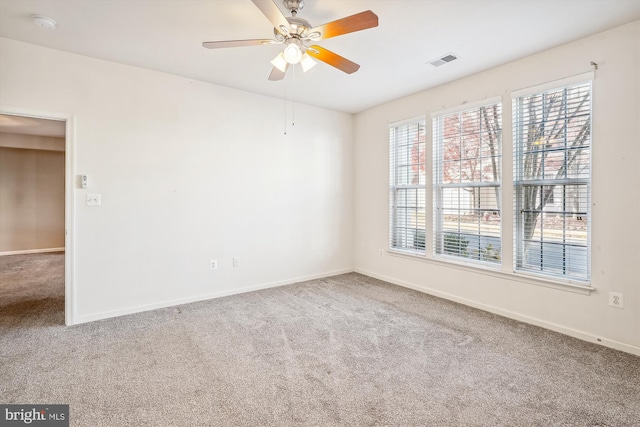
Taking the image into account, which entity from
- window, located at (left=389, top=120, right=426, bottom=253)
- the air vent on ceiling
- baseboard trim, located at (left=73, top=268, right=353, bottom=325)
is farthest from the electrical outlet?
baseboard trim, located at (left=73, top=268, right=353, bottom=325)

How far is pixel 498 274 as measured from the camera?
3367 millimetres

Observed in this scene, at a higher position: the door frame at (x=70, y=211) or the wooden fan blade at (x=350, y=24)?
the wooden fan blade at (x=350, y=24)

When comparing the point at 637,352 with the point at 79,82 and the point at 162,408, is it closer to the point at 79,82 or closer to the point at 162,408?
the point at 162,408

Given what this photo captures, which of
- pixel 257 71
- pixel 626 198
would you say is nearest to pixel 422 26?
pixel 257 71

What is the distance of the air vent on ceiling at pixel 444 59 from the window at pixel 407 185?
1.00 m

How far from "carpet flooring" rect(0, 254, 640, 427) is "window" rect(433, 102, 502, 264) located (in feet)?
2.66

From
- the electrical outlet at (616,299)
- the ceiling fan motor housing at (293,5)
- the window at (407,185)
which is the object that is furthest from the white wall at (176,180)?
the electrical outlet at (616,299)

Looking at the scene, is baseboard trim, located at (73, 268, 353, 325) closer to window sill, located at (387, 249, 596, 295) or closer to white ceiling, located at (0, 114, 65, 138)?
window sill, located at (387, 249, 596, 295)

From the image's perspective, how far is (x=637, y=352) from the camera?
2.46 m

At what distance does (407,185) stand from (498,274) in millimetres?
1667

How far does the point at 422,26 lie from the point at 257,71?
5.85ft

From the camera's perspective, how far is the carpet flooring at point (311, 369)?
5.89 ft

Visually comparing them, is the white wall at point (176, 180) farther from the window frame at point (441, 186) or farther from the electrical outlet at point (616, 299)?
the electrical outlet at point (616, 299)

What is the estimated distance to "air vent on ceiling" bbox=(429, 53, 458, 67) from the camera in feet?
10.0
